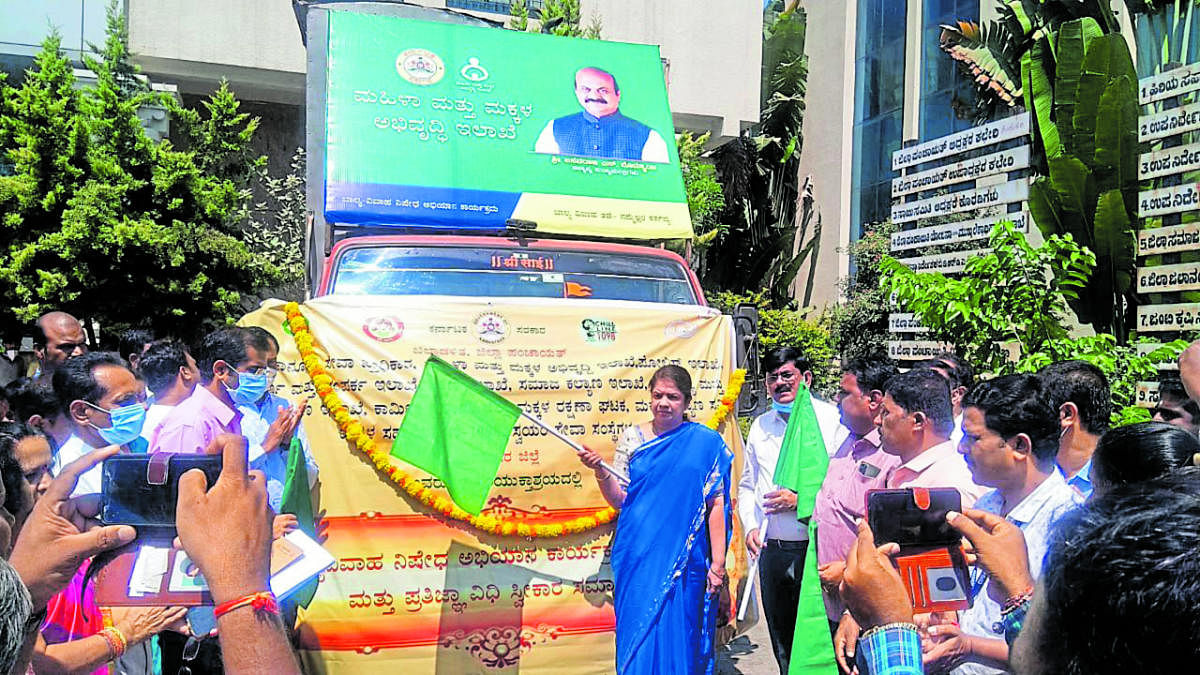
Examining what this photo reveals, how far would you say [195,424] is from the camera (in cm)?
380

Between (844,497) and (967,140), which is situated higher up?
(967,140)

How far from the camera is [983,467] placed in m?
2.69

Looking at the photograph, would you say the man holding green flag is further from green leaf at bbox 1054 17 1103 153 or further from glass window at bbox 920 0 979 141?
glass window at bbox 920 0 979 141

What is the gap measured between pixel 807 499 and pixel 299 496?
2.20 m

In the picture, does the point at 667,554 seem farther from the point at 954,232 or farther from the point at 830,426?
the point at 954,232

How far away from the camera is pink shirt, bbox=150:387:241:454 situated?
12.3 feet

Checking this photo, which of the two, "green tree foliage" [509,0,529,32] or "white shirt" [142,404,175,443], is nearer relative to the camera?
"white shirt" [142,404,175,443]

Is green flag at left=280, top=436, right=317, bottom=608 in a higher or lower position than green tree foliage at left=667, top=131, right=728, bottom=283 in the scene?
lower

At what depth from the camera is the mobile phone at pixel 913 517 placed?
6.64 feet

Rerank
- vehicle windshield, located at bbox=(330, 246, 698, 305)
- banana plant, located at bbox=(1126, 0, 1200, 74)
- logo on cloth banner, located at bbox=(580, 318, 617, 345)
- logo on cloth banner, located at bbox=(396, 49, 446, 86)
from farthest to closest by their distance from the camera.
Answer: banana plant, located at bbox=(1126, 0, 1200, 74)
logo on cloth banner, located at bbox=(396, 49, 446, 86)
vehicle windshield, located at bbox=(330, 246, 698, 305)
logo on cloth banner, located at bbox=(580, 318, 617, 345)

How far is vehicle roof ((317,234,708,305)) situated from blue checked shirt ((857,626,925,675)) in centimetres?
361

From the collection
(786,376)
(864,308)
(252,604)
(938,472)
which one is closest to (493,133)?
(786,376)

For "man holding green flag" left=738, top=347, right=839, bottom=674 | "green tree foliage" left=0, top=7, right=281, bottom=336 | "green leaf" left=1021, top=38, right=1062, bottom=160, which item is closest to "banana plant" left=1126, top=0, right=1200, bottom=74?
"green leaf" left=1021, top=38, right=1062, bottom=160

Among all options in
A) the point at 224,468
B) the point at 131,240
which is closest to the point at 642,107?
the point at 224,468
